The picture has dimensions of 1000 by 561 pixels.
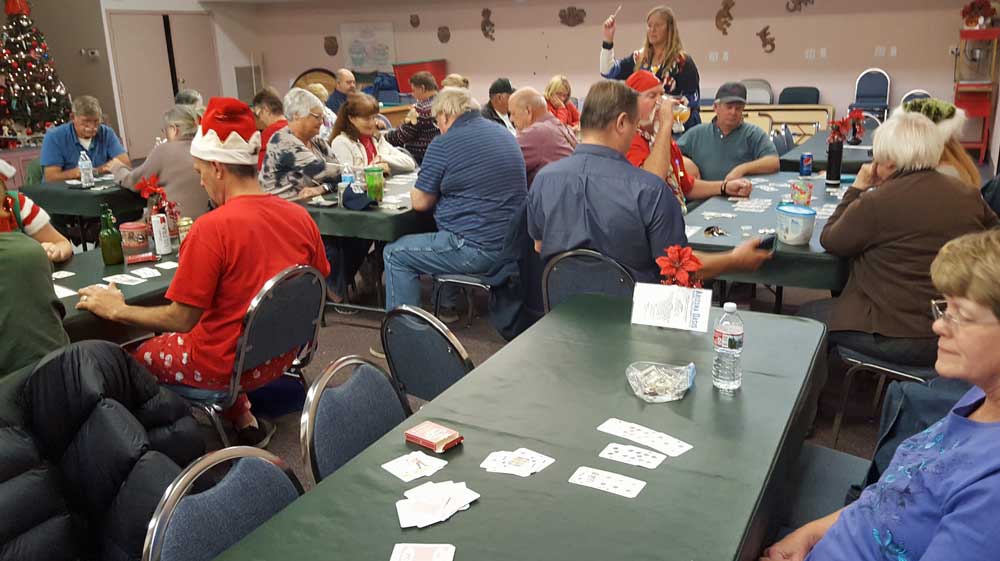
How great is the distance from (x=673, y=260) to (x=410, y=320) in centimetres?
83

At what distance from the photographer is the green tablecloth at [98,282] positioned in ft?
9.47

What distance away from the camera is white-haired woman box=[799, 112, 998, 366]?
2.78 m

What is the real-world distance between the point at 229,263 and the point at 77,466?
0.92 m

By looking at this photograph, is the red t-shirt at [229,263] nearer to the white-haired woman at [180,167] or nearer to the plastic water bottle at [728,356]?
the plastic water bottle at [728,356]

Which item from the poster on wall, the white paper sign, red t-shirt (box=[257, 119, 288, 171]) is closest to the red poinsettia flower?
the white paper sign

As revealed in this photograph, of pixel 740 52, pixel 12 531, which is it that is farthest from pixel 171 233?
pixel 740 52

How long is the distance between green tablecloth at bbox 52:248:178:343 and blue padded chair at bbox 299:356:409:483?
1340 millimetres

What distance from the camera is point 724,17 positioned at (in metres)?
10.4

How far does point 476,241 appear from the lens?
164 inches

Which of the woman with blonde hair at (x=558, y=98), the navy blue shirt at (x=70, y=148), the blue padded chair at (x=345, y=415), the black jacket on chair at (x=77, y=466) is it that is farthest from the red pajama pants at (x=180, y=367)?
the woman with blonde hair at (x=558, y=98)

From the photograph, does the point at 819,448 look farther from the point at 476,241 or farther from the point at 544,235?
the point at 476,241

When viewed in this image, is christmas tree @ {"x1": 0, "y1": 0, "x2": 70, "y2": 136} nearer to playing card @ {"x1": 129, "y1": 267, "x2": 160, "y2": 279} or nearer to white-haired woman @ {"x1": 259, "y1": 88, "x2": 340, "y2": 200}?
white-haired woman @ {"x1": 259, "y1": 88, "x2": 340, "y2": 200}

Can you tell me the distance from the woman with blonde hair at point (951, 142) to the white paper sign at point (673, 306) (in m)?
1.24

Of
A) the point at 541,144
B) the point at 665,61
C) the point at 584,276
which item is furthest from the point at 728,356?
the point at 665,61
